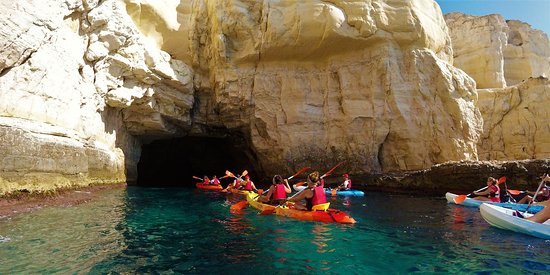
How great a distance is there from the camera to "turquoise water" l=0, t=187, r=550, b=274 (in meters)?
5.86

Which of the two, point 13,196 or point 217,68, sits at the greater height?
point 217,68

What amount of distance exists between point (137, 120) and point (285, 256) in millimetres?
16650

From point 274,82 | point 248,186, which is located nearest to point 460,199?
point 248,186

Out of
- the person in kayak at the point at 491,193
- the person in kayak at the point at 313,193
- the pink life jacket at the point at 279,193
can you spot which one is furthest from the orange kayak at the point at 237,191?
the person in kayak at the point at 491,193

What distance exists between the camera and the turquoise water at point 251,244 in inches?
231

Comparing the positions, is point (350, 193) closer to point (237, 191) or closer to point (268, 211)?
point (237, 191)

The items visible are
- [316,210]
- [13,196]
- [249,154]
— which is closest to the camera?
[316,210]

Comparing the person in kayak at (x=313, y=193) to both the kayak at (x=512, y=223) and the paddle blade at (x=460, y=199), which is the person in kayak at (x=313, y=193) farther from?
the paddle blade at (x=460, y=199)

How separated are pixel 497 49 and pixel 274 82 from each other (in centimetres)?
2620

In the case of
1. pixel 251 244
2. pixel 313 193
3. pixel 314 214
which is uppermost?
pixel 313 193

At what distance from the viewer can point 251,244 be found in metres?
7.36

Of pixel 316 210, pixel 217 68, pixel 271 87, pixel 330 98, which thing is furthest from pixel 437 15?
pixel 316 210

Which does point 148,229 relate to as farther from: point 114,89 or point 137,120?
point 137,120

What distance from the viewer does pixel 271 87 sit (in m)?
21.9
